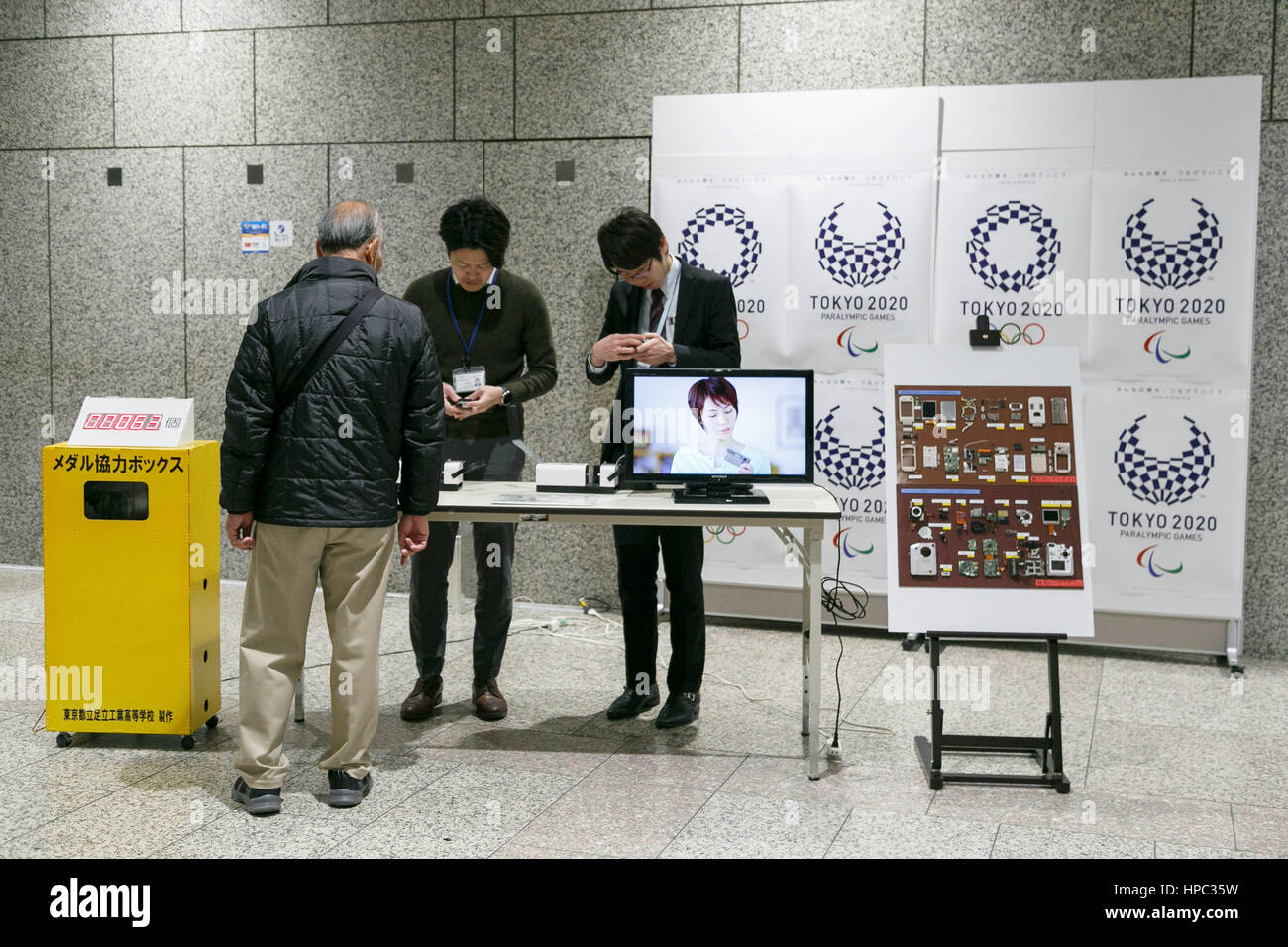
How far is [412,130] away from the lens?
559 centimetres

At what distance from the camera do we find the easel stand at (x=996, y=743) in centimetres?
327

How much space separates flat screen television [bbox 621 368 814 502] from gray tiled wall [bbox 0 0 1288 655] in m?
2.04

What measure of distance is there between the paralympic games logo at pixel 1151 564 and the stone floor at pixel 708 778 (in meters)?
0.37

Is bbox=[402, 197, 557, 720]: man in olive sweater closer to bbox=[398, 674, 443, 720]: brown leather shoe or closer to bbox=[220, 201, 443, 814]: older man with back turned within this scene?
bbox=[398, 674, 443, 720]: brown leather shoe

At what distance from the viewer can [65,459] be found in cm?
345

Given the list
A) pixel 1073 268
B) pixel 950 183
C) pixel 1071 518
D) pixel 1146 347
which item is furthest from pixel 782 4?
pixel 1071 518

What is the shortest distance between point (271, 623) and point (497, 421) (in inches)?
44.3

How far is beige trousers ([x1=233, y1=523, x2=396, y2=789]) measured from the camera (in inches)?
118

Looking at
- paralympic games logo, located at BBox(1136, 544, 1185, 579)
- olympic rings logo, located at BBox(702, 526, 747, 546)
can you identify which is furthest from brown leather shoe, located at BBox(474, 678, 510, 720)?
paralympic games logo, located at BBox(1136, 544, 1185, 579)

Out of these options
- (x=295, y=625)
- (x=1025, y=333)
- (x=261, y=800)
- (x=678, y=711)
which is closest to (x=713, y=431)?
(x=678, y=711)

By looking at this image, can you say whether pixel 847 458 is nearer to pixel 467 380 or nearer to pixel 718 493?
pixel 718 493

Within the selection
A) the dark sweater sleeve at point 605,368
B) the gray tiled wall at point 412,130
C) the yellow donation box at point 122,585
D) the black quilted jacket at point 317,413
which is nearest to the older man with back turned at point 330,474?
the black quilted jacket at point 317,413

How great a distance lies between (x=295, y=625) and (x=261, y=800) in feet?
1.44

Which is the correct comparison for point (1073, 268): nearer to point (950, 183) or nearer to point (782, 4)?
point (950, 183)
